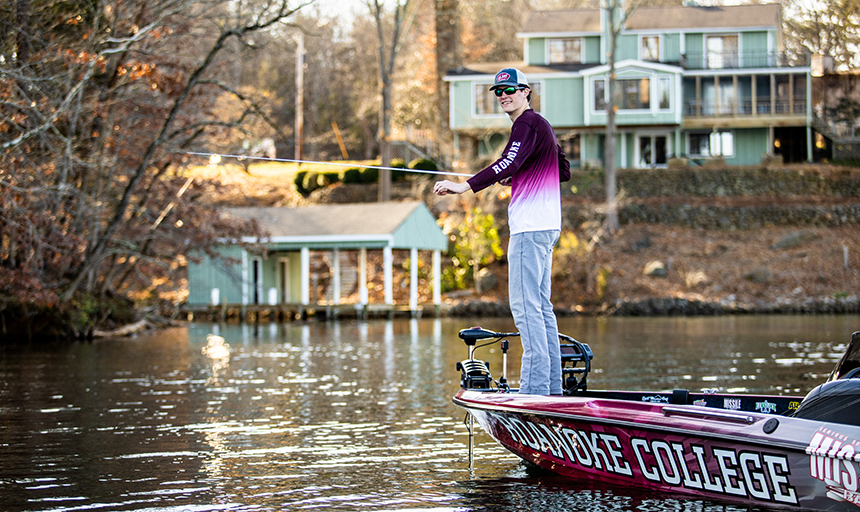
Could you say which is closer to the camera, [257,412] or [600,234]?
[257,412]

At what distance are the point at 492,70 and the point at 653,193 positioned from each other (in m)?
10.4

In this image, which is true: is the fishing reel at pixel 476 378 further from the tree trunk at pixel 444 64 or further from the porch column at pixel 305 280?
the tree trunk at pixel 444 64

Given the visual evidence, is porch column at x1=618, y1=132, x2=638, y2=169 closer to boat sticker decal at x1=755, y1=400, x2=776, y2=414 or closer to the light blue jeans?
boat sticker decal at x1=755, y1=400, x2=776, y2=414

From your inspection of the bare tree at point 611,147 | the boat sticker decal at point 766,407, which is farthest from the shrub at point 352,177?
the boat sticker decal at point 766,407

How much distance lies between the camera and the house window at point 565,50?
168 ft

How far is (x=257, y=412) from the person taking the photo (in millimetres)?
11305

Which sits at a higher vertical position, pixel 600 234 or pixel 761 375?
pixel 600 234

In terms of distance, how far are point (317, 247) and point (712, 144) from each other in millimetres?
24805

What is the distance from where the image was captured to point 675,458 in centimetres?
640

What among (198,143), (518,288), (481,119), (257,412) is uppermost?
(481,119)

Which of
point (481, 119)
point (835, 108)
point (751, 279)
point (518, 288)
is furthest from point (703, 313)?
point (518, 288)

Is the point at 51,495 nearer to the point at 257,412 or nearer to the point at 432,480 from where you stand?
the point at 432,480

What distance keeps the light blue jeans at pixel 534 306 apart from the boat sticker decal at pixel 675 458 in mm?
400

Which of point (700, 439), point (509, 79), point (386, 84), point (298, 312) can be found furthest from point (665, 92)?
point (700, 439)
